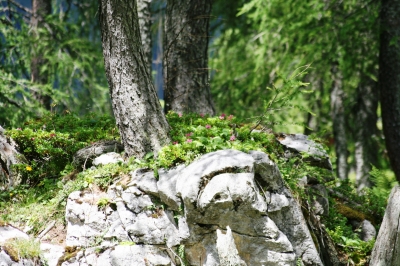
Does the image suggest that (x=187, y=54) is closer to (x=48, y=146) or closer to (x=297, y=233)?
(x=48, y=146)

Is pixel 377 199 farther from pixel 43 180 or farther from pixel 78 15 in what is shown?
pixel 78 15

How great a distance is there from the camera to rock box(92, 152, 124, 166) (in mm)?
4711

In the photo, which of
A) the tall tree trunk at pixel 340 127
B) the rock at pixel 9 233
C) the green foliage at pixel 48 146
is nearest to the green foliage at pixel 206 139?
the green foliage at pixel 48 146

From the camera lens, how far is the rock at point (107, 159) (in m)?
4.71

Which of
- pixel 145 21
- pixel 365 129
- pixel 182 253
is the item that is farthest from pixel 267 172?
pixel 365 129

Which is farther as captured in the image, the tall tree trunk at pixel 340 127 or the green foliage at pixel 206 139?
the tall tree trunk at pixel 340 127

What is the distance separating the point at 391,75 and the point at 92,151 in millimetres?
5314

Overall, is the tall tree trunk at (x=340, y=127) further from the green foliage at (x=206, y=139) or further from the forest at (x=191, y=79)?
the green foliage at (x=206, y=139)

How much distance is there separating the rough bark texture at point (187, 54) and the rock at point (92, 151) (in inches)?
71.1

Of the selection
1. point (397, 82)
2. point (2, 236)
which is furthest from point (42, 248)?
point (397, 82)

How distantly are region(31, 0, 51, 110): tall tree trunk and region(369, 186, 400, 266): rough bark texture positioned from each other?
861 centimetres

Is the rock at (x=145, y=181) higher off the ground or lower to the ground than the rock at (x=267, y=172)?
lower

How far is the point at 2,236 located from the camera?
3.85m

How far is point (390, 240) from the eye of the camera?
13.9ft
